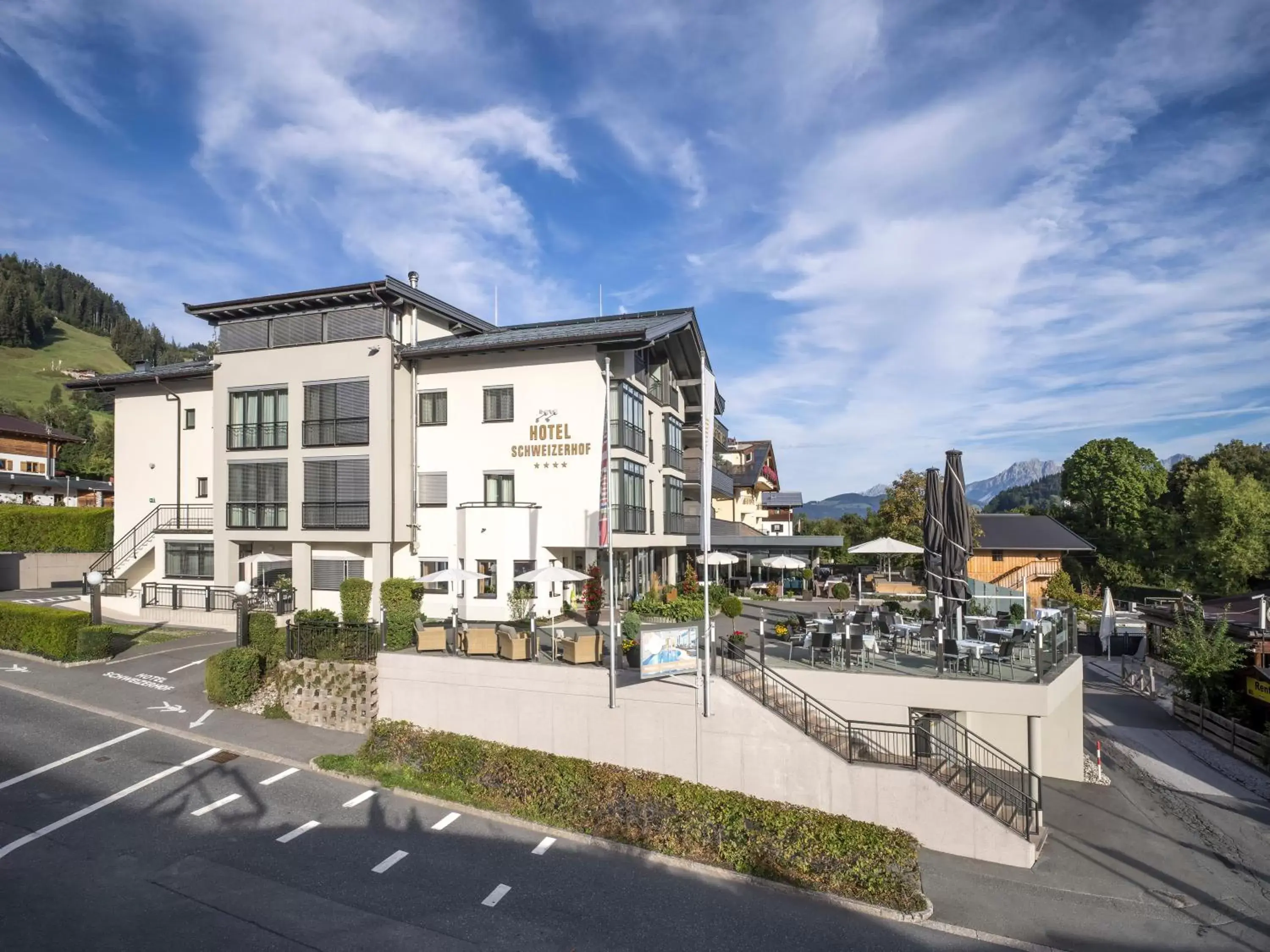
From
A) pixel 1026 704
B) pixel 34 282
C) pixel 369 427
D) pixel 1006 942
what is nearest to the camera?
pixel 1006 942

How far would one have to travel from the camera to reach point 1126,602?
139 feet

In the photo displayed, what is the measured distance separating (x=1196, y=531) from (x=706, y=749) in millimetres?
42136

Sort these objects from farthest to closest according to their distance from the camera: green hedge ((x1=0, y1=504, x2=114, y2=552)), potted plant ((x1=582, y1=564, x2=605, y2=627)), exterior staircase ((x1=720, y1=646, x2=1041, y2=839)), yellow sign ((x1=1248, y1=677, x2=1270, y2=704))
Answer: green hedge ((x1=0, y1=504, x2=114, y2=552)) → potted plant ((x1=582, y1=564, x2=605, y2=627)) → yellow sign ((x1=1248, y1=677, x2=1270, y2=704)) → exterior staircase ((x1=720, y1=646, x2=1041, y2=839))

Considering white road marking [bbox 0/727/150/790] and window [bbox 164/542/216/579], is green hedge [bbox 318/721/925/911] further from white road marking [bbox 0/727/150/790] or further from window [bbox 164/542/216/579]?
window [bbox 164/542/216/579]

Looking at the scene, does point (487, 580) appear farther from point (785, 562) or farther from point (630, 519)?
point (785, 562)

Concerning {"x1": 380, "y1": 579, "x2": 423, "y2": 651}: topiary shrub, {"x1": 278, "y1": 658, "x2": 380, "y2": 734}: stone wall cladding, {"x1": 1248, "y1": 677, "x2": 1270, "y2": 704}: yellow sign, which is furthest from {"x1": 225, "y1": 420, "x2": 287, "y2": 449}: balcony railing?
{"x1": 1248, "y1": 677, "x2": 1270, "y2": 704}: yellow sign

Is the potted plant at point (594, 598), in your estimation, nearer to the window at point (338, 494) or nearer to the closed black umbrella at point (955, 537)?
the window at point (338, 494)

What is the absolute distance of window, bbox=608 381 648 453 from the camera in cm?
2456

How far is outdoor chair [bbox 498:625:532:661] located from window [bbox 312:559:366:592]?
11.1 meters

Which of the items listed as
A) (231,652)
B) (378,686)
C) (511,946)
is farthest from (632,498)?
(511,946)

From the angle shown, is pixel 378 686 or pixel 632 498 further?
pixel 632 498

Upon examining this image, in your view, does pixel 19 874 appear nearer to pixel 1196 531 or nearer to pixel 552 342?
pixel 552 342

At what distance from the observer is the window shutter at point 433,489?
85.3 ft

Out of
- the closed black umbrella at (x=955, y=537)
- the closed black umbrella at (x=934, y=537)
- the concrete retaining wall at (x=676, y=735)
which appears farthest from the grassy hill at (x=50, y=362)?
the closed black umbrella at (x=955, y=537)
